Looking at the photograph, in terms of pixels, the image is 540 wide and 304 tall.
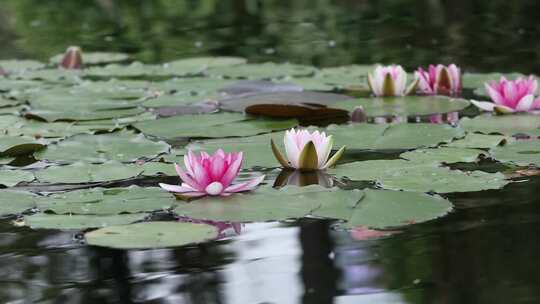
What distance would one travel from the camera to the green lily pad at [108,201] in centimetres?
229

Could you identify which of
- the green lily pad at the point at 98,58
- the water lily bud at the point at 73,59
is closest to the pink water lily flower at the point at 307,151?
the water lily bud at the point at 73,59

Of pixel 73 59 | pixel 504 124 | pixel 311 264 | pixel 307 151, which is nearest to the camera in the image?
pixel 311 264

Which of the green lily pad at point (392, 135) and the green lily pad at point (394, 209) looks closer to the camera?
the green lily pad at point (394, 209)

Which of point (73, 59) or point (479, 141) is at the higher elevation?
point (73, 59)

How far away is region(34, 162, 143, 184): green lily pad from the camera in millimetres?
2615

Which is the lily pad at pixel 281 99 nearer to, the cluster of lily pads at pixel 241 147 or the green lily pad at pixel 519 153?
the cluster of lily pads at pixel 241 147

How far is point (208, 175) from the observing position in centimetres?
236

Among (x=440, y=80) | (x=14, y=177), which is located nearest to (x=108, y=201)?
(x=14, y=177)

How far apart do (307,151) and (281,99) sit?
1219 millimetres

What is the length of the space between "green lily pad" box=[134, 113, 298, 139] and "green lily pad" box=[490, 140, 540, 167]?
813 millimetres

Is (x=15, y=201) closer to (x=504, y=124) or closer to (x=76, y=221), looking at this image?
(x=76, y=221)

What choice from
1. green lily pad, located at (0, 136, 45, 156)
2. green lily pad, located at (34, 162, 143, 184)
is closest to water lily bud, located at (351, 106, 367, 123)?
green lily pad, located at (34, 162, 143, 184)

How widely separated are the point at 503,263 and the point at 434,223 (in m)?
0.33

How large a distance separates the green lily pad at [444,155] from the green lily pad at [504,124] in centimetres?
32
